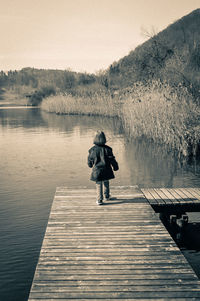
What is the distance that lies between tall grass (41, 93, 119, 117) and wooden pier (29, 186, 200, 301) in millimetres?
23776

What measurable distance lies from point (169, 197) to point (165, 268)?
3704mm

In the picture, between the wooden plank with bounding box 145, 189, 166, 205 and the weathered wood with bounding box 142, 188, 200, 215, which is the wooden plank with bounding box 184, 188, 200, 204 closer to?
the weathered wood with bounding box 142, 188, 200, 215

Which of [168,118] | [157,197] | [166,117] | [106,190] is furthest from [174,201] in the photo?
[166,117]

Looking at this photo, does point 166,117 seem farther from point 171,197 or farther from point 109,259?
point 109,259

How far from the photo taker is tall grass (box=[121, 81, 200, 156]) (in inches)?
561

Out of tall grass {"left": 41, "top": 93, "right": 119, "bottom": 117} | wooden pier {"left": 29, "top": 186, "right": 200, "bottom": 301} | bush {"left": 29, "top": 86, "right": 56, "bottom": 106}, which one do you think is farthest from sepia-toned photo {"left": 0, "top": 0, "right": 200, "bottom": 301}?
bush {"left": 29, "top": 86, "right": 56, "bottom": 106}

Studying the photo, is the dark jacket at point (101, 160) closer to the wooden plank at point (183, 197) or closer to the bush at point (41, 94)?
the wooden plank at point (183, 197)

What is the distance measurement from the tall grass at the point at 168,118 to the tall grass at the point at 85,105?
11068 millimetres

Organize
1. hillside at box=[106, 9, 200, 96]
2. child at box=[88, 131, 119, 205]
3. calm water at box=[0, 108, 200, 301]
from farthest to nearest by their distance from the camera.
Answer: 1. hillside at box=[106, 9, 200, 96]
2. child at box=[88, 131, 119, 205]
3. calm water at box=[0, 108, 200, 301]

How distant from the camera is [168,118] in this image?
15484mm

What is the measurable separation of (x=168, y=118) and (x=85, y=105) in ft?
70.8

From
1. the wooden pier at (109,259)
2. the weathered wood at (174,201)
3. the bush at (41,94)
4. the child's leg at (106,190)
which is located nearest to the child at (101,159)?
the child's leg at (106,190)

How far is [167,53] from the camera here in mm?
29609

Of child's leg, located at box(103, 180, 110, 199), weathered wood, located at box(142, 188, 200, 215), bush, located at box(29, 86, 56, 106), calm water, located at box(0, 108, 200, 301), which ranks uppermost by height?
bush, located at box(29, 86, 56, 106)
